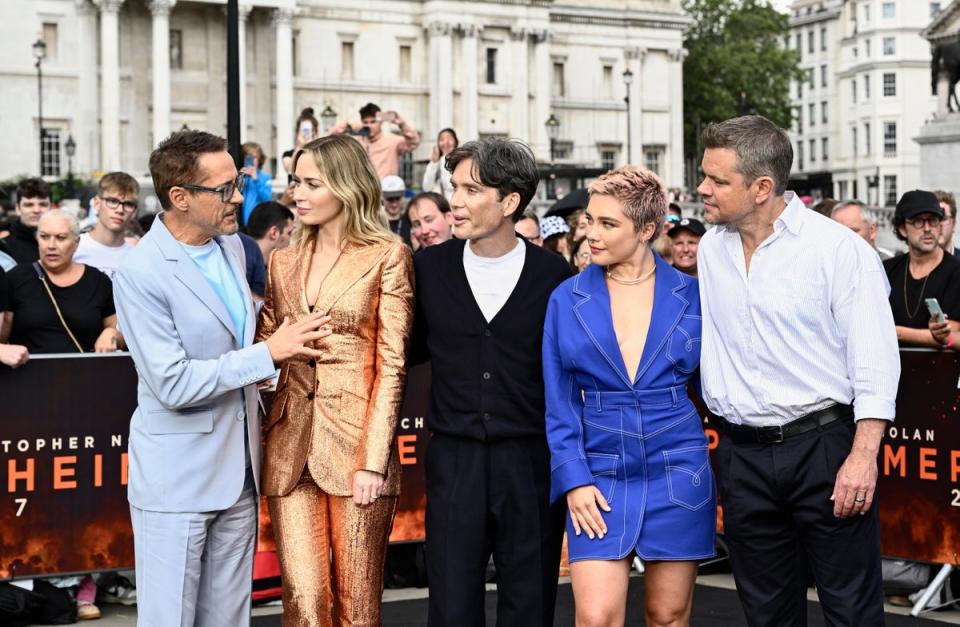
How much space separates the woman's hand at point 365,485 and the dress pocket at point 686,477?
112 centimetres

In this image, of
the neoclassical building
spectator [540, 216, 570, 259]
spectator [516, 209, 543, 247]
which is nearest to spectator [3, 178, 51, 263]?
spectator [516, 209, 543, 247]

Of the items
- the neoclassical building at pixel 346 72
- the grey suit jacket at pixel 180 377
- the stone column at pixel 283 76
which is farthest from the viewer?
the stone column at pixel 283 76

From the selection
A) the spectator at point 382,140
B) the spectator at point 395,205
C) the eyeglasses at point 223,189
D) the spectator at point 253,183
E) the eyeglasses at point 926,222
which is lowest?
the eyeglasses at point 223,189

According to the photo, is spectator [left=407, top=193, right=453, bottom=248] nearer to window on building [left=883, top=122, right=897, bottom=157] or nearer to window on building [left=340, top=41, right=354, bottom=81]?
window on building [left=340, top=41, right=354, bottom=81]

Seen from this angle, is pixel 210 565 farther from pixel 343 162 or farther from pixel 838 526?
pixel 838 526

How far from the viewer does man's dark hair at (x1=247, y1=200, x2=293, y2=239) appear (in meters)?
10.6

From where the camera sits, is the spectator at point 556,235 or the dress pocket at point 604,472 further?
the spectator at point 556,235

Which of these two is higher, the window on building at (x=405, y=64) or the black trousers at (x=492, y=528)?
the window on building at (x=405, y=64)

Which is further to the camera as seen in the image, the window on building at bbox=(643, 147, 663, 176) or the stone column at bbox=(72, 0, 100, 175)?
the window on building at bbox=(643, 147, 663, 176)

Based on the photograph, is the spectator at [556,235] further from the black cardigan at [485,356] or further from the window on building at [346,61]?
the window on building at [346,61]

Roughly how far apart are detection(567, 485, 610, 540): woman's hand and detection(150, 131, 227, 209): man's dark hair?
192 cm

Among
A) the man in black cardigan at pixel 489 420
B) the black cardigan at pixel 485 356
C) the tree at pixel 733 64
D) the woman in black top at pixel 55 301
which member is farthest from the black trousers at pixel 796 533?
the tree at pixel 733 64

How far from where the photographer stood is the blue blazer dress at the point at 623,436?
532cm

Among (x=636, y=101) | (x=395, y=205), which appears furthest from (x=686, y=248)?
(x=636, y=101)
